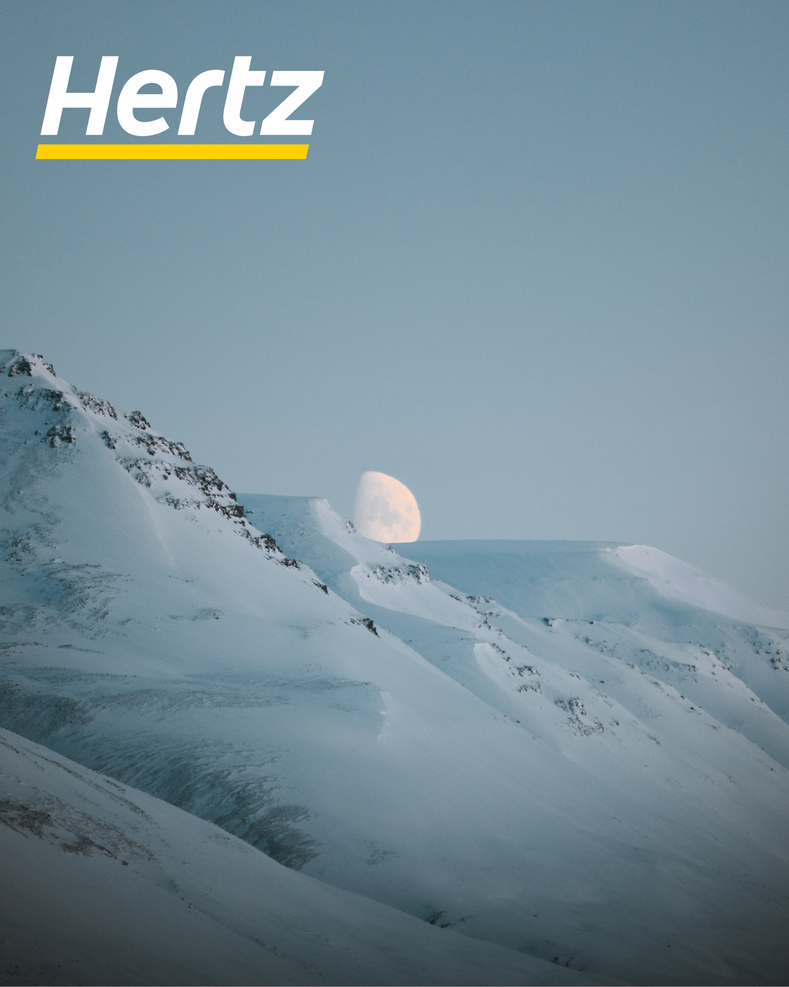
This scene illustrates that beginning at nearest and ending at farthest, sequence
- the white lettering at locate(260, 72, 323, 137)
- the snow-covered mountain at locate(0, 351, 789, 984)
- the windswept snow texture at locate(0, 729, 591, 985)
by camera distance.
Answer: the windswept snow texture at locate(0, 729, 591, 985) → the snow-covered mountain at locate(0, 351, 789, 984) → the white lettering at locate(260, 72, 323, 137)

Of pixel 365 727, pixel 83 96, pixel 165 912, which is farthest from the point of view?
pixel 365 727

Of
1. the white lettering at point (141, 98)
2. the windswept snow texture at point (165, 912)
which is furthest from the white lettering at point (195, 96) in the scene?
the windswept snow texture at point (165, 912)

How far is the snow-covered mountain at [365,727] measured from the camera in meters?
25.6

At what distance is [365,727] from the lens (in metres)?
38.6

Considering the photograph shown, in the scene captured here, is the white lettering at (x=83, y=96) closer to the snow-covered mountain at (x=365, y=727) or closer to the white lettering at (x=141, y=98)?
the white lettering at (x=141, y=98)

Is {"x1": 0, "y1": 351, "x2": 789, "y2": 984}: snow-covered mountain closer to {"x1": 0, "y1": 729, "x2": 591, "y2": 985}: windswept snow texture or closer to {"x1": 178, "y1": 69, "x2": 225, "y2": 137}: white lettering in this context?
{"x1": 0, "y1": 729, "x2": 591, "y2": 985}: windswept snow texture

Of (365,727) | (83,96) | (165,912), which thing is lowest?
(165,912)

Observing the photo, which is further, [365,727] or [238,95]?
[365,727]

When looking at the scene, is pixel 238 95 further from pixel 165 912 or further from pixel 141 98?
pixel 165 912

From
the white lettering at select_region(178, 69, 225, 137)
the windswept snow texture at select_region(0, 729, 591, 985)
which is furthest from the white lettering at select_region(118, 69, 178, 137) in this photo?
the windswept snow texture at select_region(0, 729, 591, 985)

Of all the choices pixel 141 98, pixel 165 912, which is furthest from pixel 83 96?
pixel 165 912

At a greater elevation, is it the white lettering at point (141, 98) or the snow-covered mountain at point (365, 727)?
the white lettering at point (141, 98)

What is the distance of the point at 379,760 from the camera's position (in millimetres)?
35812

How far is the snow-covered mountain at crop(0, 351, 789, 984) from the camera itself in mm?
25641
